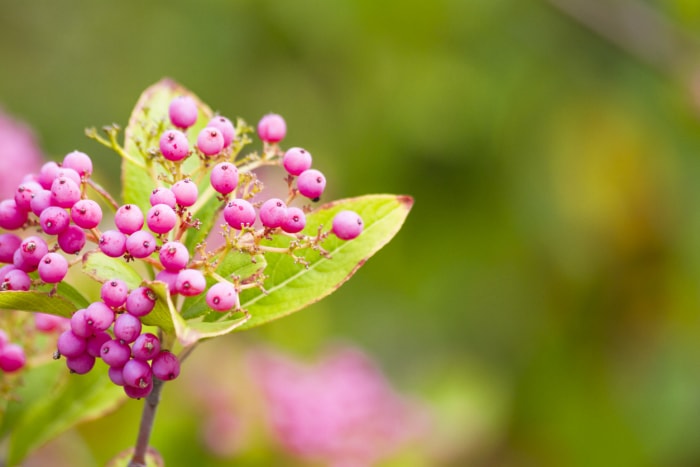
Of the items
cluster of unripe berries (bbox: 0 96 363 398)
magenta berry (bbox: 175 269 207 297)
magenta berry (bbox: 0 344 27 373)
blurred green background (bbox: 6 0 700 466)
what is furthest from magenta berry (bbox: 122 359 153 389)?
blurred green background (bbox: 6 0 700 466)

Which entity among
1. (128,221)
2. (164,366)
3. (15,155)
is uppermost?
(128,221)

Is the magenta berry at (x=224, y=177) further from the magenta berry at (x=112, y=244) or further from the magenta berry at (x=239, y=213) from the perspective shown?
the magenta berry at (x=112, y=244)

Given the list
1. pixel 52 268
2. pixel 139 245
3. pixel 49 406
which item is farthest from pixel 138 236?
pixel 49 406

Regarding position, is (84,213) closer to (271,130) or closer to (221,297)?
(221,297)

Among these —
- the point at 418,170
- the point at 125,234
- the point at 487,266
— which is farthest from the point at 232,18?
the point at 125,234

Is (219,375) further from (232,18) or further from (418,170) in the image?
(232,18)

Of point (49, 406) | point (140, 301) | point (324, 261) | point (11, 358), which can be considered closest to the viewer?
point (140, 301)

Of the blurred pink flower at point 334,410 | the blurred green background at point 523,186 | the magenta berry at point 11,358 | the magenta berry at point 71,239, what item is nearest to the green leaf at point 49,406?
the magenta berry at point 11,358

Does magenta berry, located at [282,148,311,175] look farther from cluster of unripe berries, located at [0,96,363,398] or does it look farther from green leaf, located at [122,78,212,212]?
green leaf, located at [122,78,212,212]
